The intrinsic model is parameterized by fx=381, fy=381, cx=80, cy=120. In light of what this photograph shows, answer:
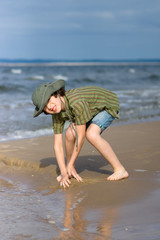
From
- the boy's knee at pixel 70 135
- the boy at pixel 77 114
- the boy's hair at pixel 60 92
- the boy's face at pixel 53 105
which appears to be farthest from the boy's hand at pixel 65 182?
the boy's hair at pixel 60 92

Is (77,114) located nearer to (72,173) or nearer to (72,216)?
(72,173)

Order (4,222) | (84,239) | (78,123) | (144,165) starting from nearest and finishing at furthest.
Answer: (84,239)
(4,222)
(78,123)
(144,165)

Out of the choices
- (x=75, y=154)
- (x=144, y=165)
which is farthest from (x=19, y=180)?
(x=144, y=165)

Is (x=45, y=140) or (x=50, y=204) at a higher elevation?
(x=50, y=204)

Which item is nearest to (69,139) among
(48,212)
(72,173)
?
(72,173)

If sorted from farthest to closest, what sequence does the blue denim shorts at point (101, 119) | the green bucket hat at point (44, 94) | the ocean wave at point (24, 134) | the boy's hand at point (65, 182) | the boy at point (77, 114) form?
the ocean wave at point (24, 134) → the blue denim shorts at point (101, 119) → the boy's hand at point (65, 182) → the boy at point (77, 114) → the green bucket hat at point (44, 94)

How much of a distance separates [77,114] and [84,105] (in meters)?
0.10

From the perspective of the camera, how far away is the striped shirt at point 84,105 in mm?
3367

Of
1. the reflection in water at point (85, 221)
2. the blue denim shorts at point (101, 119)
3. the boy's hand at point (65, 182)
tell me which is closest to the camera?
the reflection in water at point (85, 221)

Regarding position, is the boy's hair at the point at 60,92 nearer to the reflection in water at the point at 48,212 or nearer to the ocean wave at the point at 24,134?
the reflection in water at the point at 48,212

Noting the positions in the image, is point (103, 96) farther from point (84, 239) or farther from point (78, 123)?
point (84, 239)

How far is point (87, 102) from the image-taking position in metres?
3.48

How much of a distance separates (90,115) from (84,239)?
1365 millimetres

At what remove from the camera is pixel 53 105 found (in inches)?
131
